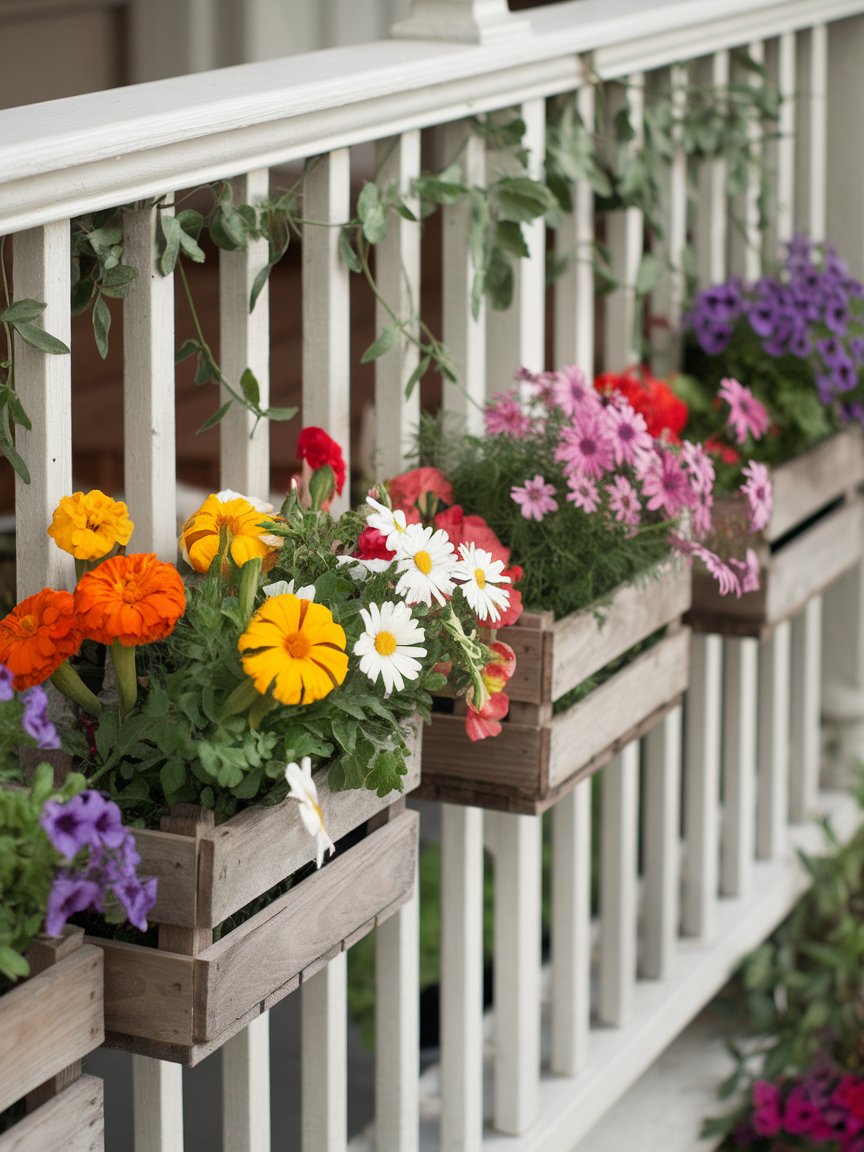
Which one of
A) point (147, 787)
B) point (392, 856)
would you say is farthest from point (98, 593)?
point (392, 856)

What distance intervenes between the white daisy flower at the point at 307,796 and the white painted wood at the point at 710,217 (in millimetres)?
1322

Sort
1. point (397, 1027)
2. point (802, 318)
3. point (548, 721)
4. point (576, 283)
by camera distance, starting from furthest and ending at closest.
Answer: point (802, 318) → point (576, 283) → point (397, 1027) → point (548, 721)

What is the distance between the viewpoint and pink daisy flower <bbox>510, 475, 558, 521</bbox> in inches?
57.9

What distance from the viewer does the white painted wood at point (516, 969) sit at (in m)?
1.80

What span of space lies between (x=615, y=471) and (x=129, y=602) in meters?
0.60

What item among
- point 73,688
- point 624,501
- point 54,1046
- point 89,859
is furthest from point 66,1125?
point 624,501

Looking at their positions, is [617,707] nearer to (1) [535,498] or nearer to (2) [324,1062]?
(1) [535,498]

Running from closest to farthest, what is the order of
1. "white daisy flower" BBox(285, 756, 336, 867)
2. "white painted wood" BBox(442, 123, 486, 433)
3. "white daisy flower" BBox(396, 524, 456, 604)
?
"white daisy flower" BBox(285, 756, 336, 867) < "white daisy flower" BBox(396, 524, 456, 604) < "white painted wood" BBox(442, 123, 486, 433)

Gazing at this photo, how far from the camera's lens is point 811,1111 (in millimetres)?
2506

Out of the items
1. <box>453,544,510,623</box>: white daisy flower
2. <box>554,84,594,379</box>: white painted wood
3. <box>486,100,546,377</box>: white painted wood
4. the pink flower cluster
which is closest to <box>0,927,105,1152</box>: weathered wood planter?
<box>453,544,510,623</box>: white daisy flower

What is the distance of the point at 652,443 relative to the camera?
1.54 metres

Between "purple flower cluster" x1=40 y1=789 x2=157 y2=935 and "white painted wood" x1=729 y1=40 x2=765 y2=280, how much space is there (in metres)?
1.55

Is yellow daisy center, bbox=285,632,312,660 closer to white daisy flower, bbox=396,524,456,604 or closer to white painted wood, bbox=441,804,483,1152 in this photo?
white daisy flower, bbox=396,524,456,604

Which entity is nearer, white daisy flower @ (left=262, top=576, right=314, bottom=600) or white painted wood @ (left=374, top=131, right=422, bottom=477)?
white daisy flower @ (left=262, top=576, right=314, bottom=600)
